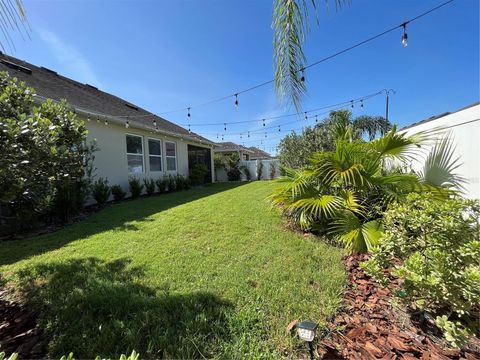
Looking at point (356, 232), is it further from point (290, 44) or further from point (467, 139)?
point (290, 44)

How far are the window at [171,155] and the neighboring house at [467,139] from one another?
35.8 ft

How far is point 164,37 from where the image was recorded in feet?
21.9

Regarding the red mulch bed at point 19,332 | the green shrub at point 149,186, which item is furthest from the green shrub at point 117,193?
the red mulch bed at point 19,332

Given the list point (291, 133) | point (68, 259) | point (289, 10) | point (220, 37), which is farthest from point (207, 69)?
point (68, 259)

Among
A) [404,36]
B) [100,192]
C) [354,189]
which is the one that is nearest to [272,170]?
[100,192]

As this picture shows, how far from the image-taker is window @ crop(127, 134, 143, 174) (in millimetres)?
9578

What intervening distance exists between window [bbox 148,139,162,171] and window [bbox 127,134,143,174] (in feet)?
1.86

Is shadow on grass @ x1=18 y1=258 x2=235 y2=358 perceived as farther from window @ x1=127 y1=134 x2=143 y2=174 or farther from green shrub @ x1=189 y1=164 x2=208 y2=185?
green shrub @ x1=189 y1=164 x2=208 y2=185

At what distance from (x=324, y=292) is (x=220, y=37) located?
7036 mm

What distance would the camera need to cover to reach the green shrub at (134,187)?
916 cm

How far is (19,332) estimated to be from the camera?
2.09 meters

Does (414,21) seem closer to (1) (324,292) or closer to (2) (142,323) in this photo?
(1) (324,292)

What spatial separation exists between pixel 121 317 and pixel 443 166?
531 cm

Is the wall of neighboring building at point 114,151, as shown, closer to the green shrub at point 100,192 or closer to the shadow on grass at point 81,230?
the green shrub at point 100,192
